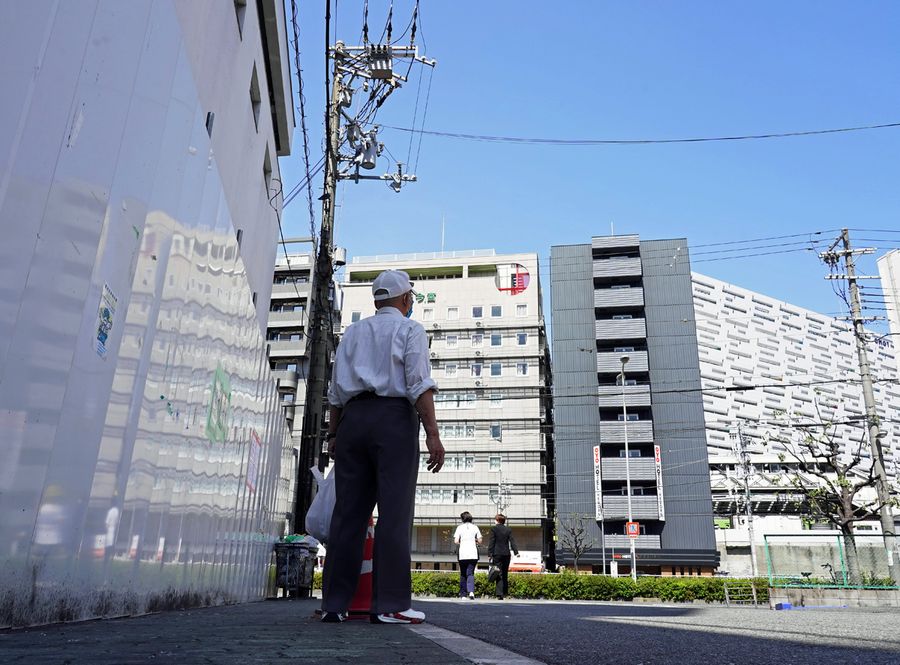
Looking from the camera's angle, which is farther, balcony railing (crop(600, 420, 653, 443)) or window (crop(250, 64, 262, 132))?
balcony railing (crop(600, 420, 653, 443))

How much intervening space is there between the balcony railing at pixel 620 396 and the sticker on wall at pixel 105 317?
48289mm

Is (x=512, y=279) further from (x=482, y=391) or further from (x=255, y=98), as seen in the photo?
(x=255, y=98)

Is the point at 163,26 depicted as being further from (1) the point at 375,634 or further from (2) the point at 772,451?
(2) the point at 772,451

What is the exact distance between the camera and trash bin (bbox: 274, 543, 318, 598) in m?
10.9

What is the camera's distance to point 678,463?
4850cm

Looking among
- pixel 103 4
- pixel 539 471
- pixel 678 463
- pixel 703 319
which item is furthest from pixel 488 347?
pixel 703 319

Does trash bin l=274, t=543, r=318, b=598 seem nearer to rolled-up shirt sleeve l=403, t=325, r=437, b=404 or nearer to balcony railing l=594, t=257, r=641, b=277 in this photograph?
rolled-up shirt sleeve l=403, t=325, r=437, b=404

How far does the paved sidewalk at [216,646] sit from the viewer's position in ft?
5.51

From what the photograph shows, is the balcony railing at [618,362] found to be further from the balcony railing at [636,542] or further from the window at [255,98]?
the window at [255,98]

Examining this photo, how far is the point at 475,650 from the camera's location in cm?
209

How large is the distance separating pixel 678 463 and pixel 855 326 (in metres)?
25.0

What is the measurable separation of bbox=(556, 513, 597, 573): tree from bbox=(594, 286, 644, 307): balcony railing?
52.3ft

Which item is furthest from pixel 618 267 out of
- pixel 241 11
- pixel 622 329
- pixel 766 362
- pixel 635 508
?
pixel 766 362

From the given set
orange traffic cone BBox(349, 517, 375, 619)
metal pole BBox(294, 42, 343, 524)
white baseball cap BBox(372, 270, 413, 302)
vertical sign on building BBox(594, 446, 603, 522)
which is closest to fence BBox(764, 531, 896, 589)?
metal pole BBox(294, 42, 343, 524)
